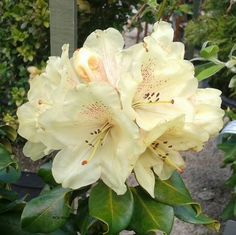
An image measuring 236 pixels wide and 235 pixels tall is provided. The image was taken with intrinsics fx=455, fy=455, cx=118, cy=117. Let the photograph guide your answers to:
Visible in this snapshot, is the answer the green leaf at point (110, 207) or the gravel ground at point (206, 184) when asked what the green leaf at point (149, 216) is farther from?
the gravel ground at point (206, 184)

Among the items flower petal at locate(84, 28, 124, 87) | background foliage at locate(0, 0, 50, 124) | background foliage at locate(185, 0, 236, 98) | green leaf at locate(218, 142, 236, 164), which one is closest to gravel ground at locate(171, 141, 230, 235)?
background foliage at locate(185, 0, 236, 98)

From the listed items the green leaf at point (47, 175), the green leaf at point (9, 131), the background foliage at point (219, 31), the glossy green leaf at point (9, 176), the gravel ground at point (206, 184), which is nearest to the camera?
the green leaf at point (47, 175)

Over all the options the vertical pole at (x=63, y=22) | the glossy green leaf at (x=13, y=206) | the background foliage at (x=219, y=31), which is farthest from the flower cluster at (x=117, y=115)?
the background foliage at (x=219, y=31)

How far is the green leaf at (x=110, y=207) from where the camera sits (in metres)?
0.76

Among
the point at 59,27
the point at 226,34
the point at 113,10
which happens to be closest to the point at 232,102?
the point at 226,34

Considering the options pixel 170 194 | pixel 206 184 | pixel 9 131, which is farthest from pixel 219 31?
pixel 170 194

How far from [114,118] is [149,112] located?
7 cm

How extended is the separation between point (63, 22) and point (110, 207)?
864 mm

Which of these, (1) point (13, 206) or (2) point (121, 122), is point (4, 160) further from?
(2) point (121, 122)

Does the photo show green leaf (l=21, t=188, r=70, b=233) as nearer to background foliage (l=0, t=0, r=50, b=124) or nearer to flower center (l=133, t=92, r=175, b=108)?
flower center (l=133, t=92, r=175, b=108)

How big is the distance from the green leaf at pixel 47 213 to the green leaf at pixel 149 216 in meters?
0.13

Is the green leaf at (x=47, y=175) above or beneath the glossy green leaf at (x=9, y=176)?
above

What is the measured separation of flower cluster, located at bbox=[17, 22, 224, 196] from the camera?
71cm

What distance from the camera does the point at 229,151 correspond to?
1863mm
